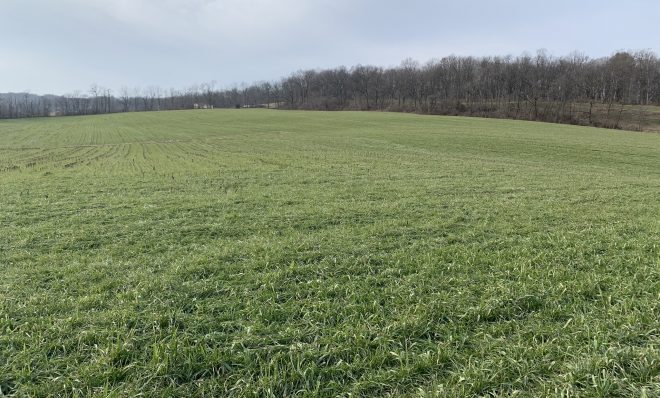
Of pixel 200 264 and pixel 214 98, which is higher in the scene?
pixel 214 98

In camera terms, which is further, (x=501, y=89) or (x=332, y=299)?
(x=501, y=89)

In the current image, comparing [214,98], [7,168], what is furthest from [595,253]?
[214,98]

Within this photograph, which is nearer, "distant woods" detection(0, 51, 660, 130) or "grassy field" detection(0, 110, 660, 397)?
"grassy field" detection(0, 110, 660, 397)

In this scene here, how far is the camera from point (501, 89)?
366 ft

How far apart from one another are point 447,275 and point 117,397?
4.46 metres

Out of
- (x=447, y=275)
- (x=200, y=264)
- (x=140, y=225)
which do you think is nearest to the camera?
(x=447, y=275)

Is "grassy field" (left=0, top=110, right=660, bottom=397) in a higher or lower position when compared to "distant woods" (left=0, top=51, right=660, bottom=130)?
lower

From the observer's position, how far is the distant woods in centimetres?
8825

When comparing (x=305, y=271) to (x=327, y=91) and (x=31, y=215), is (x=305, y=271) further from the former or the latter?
(x=327, y=91)

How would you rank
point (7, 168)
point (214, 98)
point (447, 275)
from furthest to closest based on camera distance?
1. point (214, 98)
2. point (7, 168)
3. point (447, 275)

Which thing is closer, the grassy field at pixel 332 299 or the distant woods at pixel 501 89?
the grassy field at pixel 332 299

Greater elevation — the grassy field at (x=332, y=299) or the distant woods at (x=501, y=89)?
the distant woods at (x=501, y=89)

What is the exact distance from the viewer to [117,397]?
3461 millimetres

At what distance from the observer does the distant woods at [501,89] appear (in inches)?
3474
